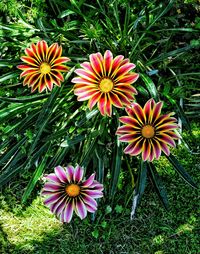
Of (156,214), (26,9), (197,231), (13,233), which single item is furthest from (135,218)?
(26,9)

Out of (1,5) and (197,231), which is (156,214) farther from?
(1,5)

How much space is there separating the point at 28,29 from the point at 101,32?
390 millimetres

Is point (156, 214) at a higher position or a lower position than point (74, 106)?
lower

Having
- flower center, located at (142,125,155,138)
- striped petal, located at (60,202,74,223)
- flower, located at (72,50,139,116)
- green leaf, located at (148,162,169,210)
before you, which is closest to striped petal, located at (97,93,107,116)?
flower, located at (72,50,139,116)

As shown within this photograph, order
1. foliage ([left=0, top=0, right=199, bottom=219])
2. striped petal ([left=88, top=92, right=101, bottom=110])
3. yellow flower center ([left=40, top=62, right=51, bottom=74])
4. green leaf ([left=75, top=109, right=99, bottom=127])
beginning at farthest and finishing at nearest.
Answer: foliage ([left=0, top=0, right=199, bottom=219]) < green leaf ([left=75, top=109, right=99, bottom=127]) < yellow flower center ([left=40, top=62, right=51, bottom=74]) < striped petal ([left=88, top=92, right=101, bottom=110])

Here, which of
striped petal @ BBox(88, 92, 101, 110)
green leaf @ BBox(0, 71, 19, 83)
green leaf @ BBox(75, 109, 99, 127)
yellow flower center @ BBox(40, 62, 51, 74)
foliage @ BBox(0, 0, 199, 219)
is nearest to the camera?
striped petal @ BBox(88, 92, 101, 110)

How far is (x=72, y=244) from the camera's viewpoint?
2289mm

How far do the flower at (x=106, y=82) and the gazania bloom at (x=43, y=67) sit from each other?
0.14m

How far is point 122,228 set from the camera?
2.29 m

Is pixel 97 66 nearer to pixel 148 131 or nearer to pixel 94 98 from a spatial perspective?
pixel 94 98

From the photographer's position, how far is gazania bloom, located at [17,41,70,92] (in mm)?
1735

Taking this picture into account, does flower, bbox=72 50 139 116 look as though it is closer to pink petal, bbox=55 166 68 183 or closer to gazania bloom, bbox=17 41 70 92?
gazania bloom, bbox=17 41 70 92

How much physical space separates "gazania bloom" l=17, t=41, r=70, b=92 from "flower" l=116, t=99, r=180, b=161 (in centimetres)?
31

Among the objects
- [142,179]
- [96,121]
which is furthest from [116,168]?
[96,121]
